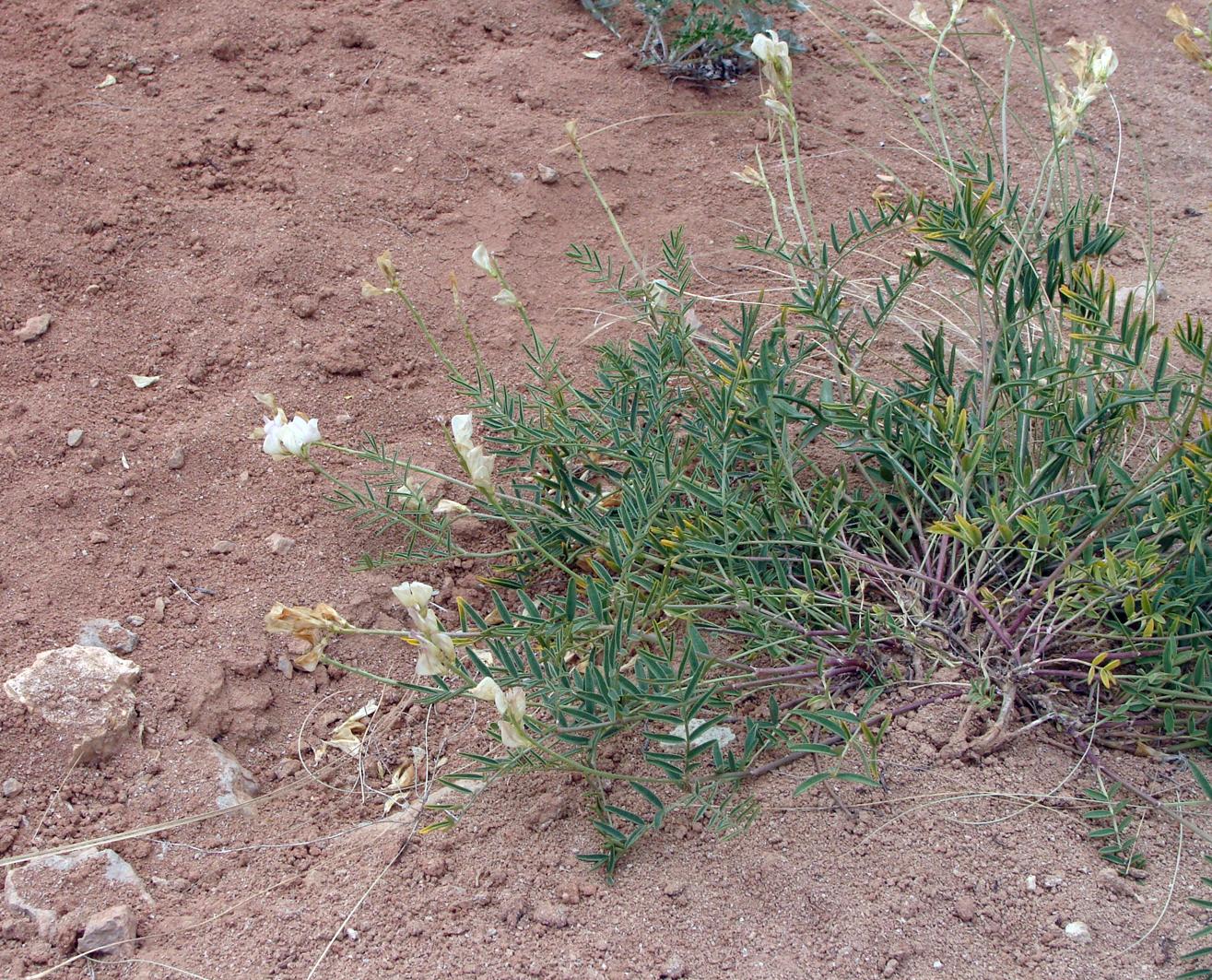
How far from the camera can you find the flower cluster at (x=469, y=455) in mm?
1518

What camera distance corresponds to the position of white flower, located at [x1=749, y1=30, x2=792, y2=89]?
184 cm

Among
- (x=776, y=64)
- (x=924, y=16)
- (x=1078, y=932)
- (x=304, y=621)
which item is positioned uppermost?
(x=924, y=16)

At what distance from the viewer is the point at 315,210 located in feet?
9.87

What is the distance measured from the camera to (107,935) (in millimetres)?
1588

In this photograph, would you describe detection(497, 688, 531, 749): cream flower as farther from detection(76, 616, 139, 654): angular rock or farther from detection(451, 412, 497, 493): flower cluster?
detection(76, 616, 139, 654): angular rock

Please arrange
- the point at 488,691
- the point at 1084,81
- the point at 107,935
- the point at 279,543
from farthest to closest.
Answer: the point at 279,543, the point at 1084,81, the point at 107,935, the point at 488,691

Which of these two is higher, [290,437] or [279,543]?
[290,437]

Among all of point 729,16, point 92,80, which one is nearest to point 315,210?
point 92,80

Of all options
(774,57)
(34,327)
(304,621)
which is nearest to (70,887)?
(304,621)

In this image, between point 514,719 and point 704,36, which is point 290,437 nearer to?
point 514,719

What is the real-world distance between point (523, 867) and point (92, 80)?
2.80 m

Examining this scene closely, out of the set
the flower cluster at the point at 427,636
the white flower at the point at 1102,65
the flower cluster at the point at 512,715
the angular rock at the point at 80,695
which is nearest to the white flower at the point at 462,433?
the flower cluster at the point at 427,636

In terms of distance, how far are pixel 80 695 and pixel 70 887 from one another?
1.12 ft

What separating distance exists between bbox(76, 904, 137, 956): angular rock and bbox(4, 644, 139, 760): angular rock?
0.33 meters
